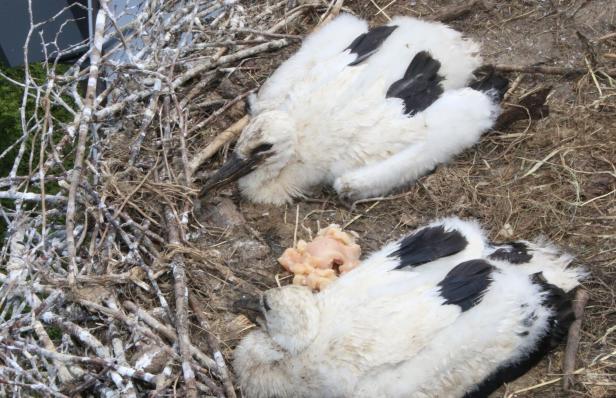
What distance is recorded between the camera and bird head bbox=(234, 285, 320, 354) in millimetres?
2844

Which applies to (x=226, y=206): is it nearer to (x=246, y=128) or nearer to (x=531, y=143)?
(x=246, y=128)

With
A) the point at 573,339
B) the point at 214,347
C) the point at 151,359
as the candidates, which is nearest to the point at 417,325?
the point at 573,339

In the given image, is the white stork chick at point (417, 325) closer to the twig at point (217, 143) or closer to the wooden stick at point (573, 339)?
the wooden stick at point (573, 339)

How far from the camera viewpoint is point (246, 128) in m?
3.66

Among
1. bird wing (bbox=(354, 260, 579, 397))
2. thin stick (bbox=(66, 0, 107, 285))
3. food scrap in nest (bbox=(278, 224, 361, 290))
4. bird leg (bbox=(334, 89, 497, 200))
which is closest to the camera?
bird wing (bbox=(354, 260, 579, 397))

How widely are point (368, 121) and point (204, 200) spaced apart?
85 cm

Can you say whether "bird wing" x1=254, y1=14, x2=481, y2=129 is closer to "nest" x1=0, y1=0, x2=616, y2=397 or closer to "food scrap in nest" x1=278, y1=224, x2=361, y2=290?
"nest" x1=0, y1=0, x2=616, y2=397

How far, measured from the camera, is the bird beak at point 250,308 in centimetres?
303

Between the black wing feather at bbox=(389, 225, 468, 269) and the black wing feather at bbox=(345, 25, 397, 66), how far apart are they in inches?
39.3

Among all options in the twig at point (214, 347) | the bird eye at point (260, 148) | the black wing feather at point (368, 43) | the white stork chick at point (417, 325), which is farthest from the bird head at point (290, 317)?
the black wing feather at point (368, 43)

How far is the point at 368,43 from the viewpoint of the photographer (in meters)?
3.74

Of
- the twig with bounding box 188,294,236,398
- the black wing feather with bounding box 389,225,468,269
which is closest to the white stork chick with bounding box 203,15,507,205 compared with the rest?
the black wing feather with bounding box 389,225,468,269

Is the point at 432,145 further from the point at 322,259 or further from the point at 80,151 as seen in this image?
the point at 80,151

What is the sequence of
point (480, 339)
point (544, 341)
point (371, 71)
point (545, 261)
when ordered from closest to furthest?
point (480, 339)
point (544, 341)
point (545, 261)
point (371, 71)
